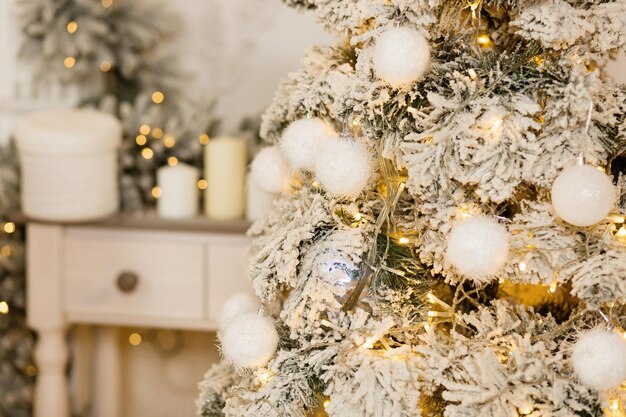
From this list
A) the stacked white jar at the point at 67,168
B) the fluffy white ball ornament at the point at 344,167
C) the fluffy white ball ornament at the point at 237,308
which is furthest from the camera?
the stacked white jar at the point at 67,168

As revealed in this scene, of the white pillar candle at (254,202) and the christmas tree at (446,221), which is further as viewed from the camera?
the white pillar candle at (254,202)

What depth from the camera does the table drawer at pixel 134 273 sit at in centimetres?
179

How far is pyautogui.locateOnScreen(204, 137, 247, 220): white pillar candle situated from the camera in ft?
5.90

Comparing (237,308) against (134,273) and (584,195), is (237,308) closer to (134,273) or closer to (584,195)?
(584,195)

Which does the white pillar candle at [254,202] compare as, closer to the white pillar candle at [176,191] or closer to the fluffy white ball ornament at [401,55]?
the white pillar candle at [176,191]

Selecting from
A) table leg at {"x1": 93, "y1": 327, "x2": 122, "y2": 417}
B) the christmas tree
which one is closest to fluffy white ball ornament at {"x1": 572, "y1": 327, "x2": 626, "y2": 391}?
the christmas tree

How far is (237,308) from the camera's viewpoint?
122 centimetres

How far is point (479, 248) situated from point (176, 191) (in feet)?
3.27

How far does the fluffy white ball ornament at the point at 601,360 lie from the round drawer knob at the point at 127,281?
108cm

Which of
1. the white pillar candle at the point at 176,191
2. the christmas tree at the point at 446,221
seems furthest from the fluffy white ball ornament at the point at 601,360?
the white pillar candle at the point at 176,191

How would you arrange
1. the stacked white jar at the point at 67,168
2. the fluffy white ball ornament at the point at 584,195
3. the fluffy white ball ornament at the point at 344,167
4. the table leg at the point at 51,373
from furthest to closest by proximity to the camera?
the table leg at the point at 51,373 → the stacked white jar at the point at 67,168 → the fluffy white ball ornament at the point at 344,167 → the fluffy white ball ornament at the point at 584,195

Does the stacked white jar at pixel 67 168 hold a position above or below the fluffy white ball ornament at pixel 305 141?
below

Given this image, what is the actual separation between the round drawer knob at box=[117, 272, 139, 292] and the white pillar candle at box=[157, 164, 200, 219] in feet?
0.49

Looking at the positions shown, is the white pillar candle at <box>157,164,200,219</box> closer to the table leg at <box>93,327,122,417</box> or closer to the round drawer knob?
the round drawer knob
